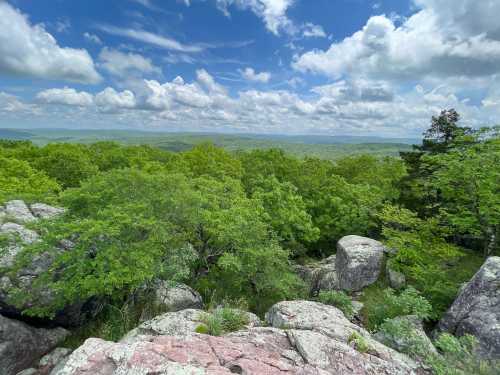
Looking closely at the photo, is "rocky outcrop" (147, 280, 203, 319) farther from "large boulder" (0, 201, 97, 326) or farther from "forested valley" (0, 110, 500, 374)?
"large boulder" (0, 201, 97, 326)

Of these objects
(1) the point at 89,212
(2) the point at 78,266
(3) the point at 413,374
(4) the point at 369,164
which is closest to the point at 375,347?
(3) the point at 413,374

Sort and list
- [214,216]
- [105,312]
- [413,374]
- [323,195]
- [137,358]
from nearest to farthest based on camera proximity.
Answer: [137,358]
[413,374]
[105,312]
[214,216]
[323,195]

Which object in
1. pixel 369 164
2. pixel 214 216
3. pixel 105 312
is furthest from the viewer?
pixel 369 164

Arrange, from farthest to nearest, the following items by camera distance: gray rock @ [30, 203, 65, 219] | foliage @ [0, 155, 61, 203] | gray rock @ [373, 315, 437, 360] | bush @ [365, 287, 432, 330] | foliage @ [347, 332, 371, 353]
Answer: foliage @ [0, 155, 61, 203]
gray rock @ [30, 203, 65, 219]
bush @ [365, 287, 432, 330]
gray rock @ [373, 315, 437, 360]
foliage @ [347, 332, 371, 353]

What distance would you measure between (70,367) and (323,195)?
33.6 metres

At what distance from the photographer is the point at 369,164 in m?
54.2

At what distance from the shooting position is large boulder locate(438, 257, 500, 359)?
12469 mm

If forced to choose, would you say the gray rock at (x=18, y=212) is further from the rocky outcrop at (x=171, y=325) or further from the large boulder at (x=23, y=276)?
the rocky outcrop at (x=171, y=325)

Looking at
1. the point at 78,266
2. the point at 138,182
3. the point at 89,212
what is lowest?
the point at 78,266

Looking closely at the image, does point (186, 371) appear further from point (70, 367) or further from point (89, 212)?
point (89, 212)

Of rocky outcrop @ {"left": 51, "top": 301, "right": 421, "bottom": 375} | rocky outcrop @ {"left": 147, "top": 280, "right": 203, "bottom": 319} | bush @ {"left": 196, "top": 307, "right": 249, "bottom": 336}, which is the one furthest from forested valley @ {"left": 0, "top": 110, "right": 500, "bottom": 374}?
rocky outcrop @ {"left": 51, "top": 301, "right": 421, "bottom": 375}

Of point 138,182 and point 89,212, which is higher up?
point 138,182

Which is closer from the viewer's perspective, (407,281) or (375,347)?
(375,347)

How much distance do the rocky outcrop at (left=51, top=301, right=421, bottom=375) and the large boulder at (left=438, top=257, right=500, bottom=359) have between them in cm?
549
